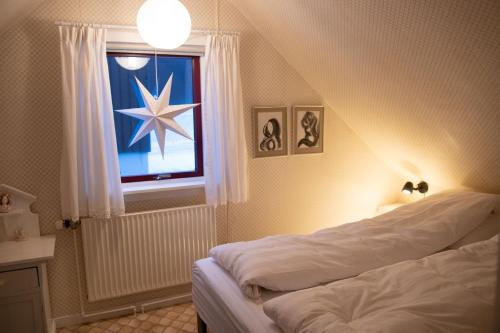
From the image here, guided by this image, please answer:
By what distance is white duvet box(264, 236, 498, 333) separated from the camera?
137cm

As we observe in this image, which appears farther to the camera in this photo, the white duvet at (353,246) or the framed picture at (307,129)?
the framed picture at (307,129)

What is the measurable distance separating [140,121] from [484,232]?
246 cm

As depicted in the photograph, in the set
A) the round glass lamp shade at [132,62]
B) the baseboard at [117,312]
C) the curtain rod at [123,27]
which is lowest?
the baseboard at [117,312]

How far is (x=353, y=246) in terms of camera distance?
7.02 feet

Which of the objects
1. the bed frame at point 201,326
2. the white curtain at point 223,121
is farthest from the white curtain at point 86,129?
the bed frame at point 201,326

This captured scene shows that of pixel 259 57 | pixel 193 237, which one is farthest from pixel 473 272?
pixel 259 57

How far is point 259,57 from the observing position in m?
3.03

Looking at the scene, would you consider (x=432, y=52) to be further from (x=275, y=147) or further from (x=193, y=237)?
(x=193, y=237)

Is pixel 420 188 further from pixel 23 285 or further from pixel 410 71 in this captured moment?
pixel 23 285

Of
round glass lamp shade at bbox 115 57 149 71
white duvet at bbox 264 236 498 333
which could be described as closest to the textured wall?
round glass lamp shade at bbox 115 57 149 71

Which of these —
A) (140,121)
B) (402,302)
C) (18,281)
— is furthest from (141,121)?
(402,302)

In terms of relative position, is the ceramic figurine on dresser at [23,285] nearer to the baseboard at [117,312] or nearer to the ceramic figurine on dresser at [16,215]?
the ceramic figurine on dresser at [16,215]

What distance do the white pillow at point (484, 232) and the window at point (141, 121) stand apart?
6.23 ft

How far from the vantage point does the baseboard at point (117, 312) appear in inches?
105
